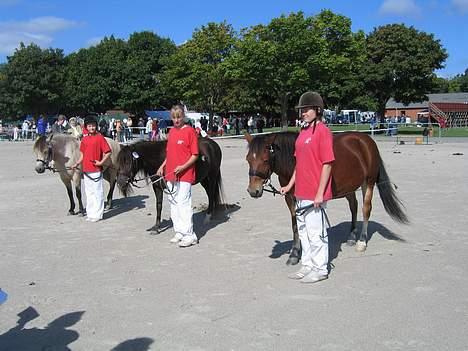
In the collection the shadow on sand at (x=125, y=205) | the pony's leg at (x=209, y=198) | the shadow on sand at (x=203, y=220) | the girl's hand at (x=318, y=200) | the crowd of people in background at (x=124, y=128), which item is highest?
the crowd of people in background at (x=124, y=128)

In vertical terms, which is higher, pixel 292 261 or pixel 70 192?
pixel 70 192

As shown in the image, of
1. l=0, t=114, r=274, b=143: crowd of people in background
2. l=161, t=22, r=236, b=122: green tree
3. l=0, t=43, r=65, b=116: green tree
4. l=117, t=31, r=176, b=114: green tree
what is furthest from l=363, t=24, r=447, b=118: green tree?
l=0, t=43, r=65, b=116: green tree

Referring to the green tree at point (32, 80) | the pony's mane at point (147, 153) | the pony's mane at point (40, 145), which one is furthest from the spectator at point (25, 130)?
the pony's mane at point (147, 153)

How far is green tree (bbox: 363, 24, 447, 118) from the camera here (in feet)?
143

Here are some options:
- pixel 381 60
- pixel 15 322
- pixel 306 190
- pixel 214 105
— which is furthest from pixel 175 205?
pixel 214 105

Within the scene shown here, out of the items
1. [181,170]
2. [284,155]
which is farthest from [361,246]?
[181,170]

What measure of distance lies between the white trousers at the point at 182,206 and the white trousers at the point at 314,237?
7.00ft

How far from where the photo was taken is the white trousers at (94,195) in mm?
9094

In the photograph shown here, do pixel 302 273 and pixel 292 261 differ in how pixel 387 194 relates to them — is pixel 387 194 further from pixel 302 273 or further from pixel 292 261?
pixel 302 273

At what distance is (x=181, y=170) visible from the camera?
6.99 m

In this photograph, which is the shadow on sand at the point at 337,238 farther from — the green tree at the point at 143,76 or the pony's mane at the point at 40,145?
the green tree at the point at 143,76

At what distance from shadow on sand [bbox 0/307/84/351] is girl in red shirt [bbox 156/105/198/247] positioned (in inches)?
107

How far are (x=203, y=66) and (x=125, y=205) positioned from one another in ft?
131

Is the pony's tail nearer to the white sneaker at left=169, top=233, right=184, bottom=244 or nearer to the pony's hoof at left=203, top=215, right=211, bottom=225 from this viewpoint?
the white sneaker at left=169, top=233, right=184, bottom=244
